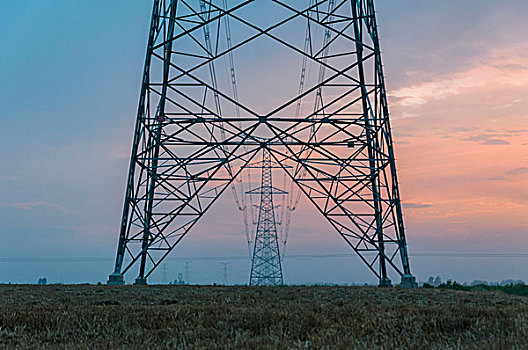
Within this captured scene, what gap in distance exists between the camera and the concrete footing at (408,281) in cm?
Result: 2388

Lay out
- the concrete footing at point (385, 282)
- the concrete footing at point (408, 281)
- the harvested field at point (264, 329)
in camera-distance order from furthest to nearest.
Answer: the concrete footing at point (385, 282), the concrete footing at point (408, 281), the harvested field at point (264, 329)

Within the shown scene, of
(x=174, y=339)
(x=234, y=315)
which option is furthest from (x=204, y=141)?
(x=174, y=339)

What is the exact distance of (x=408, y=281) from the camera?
24.1 meters

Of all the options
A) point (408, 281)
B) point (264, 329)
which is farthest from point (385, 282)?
point (264, 329)

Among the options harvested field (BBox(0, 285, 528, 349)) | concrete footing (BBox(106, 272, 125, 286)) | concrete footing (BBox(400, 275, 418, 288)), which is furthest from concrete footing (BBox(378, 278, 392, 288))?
harvested field (BBox(0, 285, 528, 349))

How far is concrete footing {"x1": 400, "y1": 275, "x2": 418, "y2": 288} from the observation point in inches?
940

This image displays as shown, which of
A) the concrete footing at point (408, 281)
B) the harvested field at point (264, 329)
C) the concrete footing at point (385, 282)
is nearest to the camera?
the harvested field at point (264, 329)

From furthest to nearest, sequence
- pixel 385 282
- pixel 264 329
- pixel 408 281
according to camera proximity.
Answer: pixel 385 282 → pixel 408 281 → pixel 264 329

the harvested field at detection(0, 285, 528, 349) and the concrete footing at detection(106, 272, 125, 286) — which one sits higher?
the concrete footing at detection(106, 272, 125, 286)

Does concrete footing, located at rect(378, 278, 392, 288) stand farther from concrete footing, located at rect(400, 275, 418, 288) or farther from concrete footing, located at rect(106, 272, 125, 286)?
concrete footing, located at rect(106, 272, 125, 286)

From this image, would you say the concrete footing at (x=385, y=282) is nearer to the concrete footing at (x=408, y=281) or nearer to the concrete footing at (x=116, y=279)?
the concrete footing at (x=408, y=281)

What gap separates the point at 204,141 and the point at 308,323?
19.8 m

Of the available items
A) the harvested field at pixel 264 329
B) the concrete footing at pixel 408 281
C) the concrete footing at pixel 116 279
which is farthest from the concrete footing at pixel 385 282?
→ the harvested field at pixel 264 329

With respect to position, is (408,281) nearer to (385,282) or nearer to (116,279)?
(385,282)
